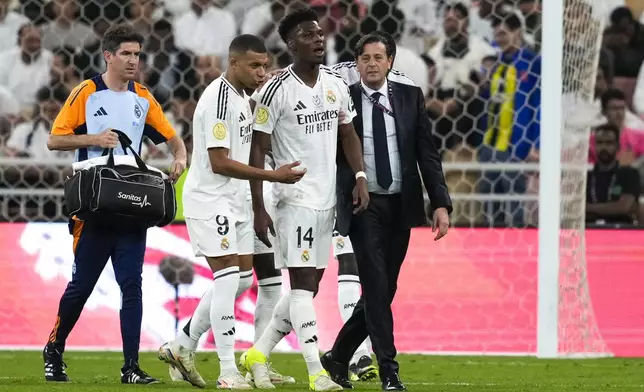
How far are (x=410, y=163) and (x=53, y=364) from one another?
2.44 m

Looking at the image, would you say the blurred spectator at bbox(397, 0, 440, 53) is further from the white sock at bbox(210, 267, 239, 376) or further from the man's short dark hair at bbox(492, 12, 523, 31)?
the white sock at bbox(210, 267, 239, 376)

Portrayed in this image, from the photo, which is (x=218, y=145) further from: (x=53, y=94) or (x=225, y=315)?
(x=53, y=94)

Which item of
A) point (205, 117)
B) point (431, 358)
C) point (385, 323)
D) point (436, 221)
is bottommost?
point (431, 358)

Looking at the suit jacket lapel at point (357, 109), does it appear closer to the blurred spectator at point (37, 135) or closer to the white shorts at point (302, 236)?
the white shorts at point (302, 236)

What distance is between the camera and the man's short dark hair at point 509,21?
41.2 feet

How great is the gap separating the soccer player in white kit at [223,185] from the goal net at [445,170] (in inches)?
140

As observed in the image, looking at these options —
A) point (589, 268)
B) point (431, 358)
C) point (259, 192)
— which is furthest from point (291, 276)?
point (589, 268)

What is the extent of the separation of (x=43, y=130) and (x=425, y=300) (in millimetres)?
4109

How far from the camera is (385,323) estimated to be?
7.05 meters

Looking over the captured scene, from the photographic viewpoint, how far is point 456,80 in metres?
12.7

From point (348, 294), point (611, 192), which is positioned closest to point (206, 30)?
point (611, 192)

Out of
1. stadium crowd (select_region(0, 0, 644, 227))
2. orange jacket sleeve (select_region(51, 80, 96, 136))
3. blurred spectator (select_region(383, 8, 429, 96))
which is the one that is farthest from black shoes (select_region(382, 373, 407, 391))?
blurred spectator (select_region(383, 8, 429, 96))

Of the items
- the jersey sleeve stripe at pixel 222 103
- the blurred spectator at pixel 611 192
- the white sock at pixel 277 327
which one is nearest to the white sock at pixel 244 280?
the white sock at pixel 277 327

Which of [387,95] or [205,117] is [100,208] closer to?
[205,117]
